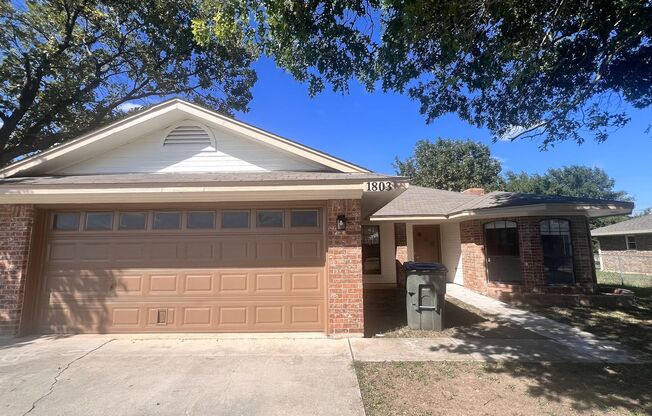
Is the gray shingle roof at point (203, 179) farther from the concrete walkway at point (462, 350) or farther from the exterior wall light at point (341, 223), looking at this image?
Result: the concrete walkway at point (462, 350)

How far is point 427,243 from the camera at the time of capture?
1517 cm

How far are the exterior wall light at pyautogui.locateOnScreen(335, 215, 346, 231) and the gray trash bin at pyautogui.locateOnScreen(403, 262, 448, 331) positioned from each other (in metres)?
1.83

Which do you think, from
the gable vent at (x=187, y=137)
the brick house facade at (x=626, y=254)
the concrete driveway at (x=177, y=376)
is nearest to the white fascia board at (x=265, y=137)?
the gable vent at (x=187, y=137)

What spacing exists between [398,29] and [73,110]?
51.9 feet

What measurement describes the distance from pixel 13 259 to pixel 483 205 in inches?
477

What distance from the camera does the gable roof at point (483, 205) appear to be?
988 cm

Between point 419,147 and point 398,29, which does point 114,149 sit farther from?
point 419,147

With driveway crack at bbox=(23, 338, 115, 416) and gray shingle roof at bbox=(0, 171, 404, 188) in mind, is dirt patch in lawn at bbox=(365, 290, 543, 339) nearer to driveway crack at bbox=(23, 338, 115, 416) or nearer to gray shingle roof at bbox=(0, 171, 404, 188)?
gray shingle roof at bbox=(0, 171, 404, 188)

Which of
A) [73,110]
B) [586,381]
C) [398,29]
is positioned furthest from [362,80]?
[73,110]

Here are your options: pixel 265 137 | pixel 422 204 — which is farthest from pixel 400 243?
pixel 265 137

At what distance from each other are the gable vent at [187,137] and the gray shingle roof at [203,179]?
909 mm

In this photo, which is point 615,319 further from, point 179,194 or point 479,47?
point 179,194

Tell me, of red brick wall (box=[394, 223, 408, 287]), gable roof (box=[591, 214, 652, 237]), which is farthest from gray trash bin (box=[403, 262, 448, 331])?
gable roof (box=[591, 214, 652, 237])

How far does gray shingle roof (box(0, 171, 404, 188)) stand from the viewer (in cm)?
625
